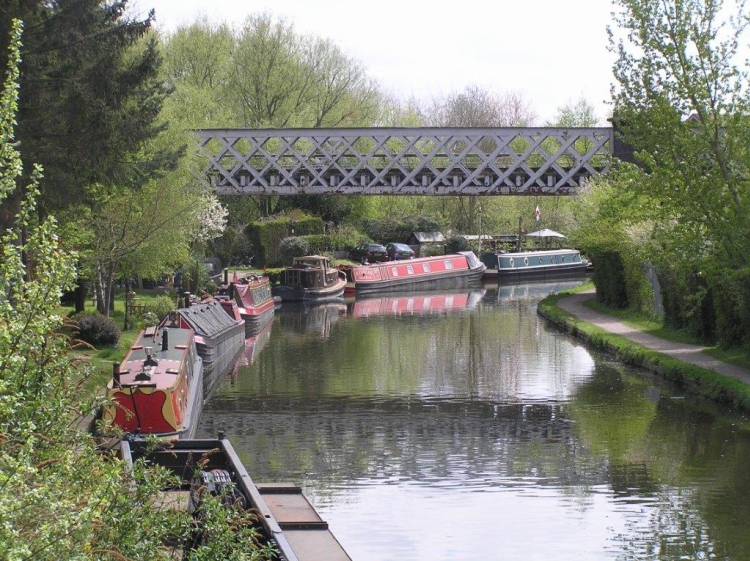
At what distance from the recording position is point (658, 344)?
2570cm

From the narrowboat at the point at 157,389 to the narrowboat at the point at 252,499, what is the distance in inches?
54.0

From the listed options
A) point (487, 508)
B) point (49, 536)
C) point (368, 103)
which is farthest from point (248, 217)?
point (49, 536)

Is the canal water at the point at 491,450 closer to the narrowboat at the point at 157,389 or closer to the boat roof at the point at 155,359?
the narrowboat at the point at 157,389

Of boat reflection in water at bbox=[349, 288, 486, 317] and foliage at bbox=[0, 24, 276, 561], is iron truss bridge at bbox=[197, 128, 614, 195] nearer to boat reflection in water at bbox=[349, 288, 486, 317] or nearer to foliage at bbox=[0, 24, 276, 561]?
boat reflection in water at bbox=[349, 288, 486, 317]

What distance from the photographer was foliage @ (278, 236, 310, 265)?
49.0m

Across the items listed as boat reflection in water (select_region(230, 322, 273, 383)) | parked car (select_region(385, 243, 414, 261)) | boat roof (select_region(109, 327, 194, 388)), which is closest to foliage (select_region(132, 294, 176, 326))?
boat reflection in water (select_region(230, 322, 273, 383))

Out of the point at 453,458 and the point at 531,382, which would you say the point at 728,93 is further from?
the point at 453,458

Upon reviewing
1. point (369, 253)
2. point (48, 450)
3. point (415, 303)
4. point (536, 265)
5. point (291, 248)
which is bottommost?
point (415, 303)

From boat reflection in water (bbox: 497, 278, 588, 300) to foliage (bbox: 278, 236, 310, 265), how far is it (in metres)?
8.76

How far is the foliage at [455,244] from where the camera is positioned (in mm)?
58719

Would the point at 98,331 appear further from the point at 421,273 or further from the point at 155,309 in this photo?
the point at 421,273

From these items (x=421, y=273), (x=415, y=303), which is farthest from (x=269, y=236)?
(x=415, y=303)

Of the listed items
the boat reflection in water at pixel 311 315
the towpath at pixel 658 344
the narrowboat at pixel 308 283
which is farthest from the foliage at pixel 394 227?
the towpath at pixel 658 344

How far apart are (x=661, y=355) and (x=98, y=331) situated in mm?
11845
